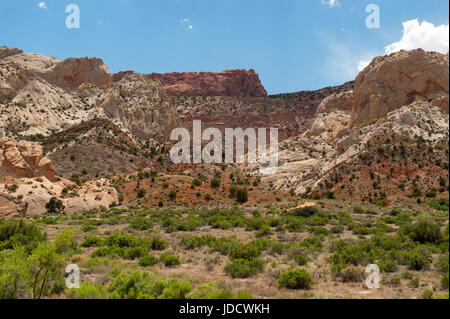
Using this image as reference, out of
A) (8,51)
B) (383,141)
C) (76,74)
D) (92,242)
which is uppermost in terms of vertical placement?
(8,51)

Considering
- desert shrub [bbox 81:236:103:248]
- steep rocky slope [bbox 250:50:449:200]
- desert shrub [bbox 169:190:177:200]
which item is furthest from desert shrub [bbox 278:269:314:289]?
desert shrub [bbox 169:190:177:200]

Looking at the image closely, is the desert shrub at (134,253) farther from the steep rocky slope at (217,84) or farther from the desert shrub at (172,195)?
the steep rocky slope at (217,84)

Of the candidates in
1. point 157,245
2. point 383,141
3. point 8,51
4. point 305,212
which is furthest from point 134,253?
point 8,51

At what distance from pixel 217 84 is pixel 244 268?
163505 mm

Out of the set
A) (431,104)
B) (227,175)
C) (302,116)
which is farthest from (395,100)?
(302,116)

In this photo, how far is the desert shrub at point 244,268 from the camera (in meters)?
9.80

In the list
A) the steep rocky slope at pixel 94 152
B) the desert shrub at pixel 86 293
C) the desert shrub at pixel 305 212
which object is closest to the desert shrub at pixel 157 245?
the desert shrub at pixel 86 293

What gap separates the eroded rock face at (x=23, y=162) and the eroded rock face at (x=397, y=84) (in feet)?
179

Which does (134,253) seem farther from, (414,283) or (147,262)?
(414,283)

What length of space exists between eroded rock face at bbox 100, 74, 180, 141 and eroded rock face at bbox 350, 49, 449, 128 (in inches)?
1839

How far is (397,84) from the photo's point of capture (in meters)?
61.4

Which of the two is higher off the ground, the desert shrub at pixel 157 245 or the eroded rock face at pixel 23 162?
the eroded rock face at pixel 23 162

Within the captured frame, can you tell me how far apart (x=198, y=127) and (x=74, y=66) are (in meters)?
47.3
